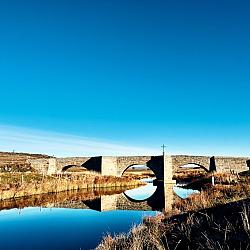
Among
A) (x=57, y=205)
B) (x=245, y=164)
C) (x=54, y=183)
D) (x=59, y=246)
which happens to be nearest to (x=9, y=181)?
(x=54, y=183)

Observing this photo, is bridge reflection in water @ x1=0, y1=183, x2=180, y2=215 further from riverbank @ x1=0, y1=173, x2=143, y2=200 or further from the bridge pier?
the bridge pier

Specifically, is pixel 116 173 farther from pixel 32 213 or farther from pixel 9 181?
pixel 32 213

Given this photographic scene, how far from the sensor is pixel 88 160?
5869 cm

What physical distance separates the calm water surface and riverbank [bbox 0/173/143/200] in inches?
60.7

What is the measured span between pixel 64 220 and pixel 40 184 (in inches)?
495

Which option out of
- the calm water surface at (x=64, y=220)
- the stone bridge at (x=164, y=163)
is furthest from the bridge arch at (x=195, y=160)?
the calm water surface at (x=64, y=220)

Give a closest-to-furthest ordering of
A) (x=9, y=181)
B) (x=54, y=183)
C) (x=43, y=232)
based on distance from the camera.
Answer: (x=43, y=232) < (x=9, y=181) < (x=54, y=183)

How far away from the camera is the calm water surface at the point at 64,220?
48.9 feet

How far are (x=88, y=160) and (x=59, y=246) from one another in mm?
44853

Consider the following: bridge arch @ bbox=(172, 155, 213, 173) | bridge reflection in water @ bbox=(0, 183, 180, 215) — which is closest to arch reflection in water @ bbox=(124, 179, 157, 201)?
bridge reflection in water @ bbox=(0, 183, 180, 215)

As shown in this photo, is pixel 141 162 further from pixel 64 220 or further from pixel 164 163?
pixel 64 220

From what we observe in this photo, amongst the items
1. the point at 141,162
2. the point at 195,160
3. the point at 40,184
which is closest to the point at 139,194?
the point at 40,184

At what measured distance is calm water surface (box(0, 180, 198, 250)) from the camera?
14906 mm

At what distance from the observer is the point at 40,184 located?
32406 mm
